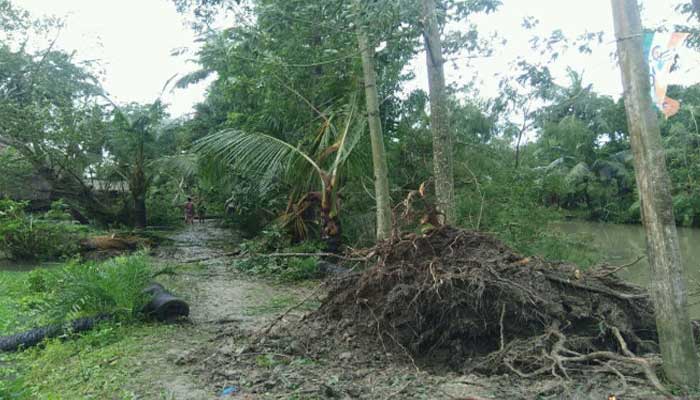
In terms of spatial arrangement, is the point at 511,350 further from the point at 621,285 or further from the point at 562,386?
the point at 621,285

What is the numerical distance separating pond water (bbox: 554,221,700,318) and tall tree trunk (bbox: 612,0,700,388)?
4.58 meters

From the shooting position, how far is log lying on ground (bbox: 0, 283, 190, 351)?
4508mm

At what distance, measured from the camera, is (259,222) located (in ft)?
44.8

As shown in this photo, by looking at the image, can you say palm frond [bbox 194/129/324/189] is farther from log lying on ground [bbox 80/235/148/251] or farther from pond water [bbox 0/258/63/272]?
log lying on ground [bbox 80/235/148/251]

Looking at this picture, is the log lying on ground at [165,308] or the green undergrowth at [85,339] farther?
the log lying on ground at [165,308]

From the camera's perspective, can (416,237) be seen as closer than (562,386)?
No

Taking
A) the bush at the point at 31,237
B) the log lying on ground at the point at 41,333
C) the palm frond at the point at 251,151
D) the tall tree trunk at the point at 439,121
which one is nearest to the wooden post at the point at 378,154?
the tall tree trunk at the point at 439,121

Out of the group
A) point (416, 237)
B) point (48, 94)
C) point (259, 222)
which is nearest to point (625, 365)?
point (416, 237)

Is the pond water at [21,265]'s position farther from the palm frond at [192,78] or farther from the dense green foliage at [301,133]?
the palm frond at [192,78]

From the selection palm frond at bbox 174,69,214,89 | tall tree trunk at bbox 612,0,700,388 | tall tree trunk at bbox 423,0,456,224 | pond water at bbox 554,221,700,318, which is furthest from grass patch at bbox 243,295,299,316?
palm frond at bbox 174,69,214,89

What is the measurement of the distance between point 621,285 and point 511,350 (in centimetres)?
171

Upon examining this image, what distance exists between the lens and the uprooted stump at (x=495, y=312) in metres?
4.00

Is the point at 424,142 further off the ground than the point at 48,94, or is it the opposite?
the point at 48,94

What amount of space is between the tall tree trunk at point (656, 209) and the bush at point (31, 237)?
9379mm
